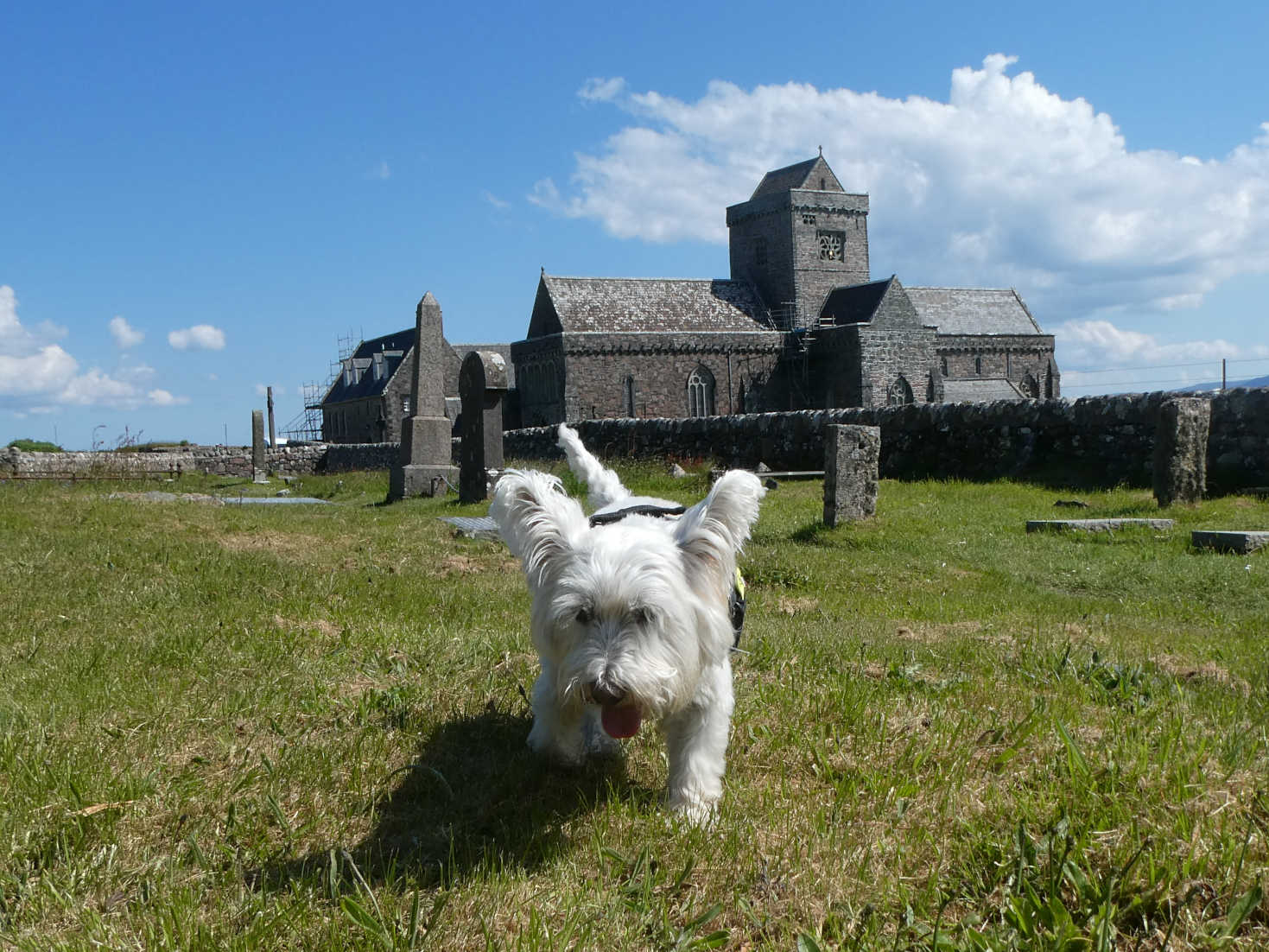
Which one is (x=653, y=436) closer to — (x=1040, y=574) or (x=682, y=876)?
(x=1040, y=574)

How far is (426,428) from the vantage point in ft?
61.2

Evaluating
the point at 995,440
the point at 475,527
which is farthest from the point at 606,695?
the point at 995,440

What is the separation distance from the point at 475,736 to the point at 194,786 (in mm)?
1167

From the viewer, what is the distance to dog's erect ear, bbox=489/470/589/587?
10.6 ft

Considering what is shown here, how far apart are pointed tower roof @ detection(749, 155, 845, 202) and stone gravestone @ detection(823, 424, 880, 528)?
6151 cm

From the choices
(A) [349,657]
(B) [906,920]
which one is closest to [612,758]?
(B) [906,920]

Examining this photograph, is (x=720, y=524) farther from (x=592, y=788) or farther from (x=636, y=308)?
(x=636, y=308)

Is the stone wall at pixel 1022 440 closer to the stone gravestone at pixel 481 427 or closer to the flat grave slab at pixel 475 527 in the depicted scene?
the stone gravestone at pixel 481 427

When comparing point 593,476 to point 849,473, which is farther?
point 849,473

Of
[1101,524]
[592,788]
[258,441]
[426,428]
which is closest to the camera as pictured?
[592,788]

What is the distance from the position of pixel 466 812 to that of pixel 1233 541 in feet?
27.5

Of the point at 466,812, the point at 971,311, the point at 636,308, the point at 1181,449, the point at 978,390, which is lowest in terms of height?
the point at 466,812

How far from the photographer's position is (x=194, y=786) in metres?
3.49

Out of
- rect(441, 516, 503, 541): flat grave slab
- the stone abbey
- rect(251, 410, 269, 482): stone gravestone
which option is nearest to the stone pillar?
the stone abbey
